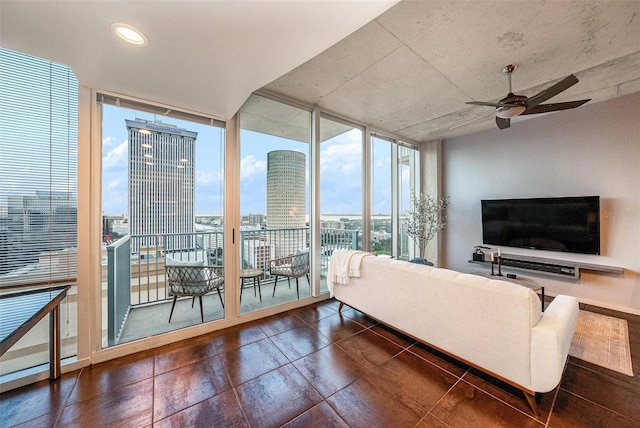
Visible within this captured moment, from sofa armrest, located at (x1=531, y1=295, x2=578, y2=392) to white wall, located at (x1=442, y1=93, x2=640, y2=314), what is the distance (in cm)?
287

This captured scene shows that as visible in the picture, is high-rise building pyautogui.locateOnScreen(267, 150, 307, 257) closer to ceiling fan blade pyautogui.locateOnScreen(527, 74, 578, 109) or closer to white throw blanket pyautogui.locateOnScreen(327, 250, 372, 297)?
white throw blanket pyautogui.locateOnScreen(327, 250, 372, 297)

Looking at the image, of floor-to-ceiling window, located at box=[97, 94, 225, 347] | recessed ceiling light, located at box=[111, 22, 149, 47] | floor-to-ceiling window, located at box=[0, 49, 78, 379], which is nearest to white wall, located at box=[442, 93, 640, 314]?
floor-to-ceiling window, located at box=[97, 94, 225, 347]

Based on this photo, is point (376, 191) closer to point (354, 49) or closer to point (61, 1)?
point (354, 49)

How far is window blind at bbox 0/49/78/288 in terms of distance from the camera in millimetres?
1696

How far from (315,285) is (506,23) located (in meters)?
3.40

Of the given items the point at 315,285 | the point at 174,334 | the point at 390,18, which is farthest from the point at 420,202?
the point at 174,334

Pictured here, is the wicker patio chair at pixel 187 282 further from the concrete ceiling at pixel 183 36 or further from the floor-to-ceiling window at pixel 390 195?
the floor-to-ceiling window at pixel 390 195

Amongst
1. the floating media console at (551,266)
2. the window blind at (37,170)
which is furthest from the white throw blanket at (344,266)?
the floating media console at (551,266)

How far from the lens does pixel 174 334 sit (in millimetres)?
2402

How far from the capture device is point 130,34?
1.35m

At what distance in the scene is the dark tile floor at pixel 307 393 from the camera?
146cm

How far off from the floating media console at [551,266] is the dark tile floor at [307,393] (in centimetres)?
137

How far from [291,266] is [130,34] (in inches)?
110

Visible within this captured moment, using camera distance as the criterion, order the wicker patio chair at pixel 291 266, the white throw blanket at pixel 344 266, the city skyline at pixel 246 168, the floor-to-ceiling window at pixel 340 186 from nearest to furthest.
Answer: the city skyline at pixel 246 168 → the white throw blanket at pixel 344 266 → the wicker patio chair at pixel 291 266 → the floor-to-ceiling window at pixel 340 186
